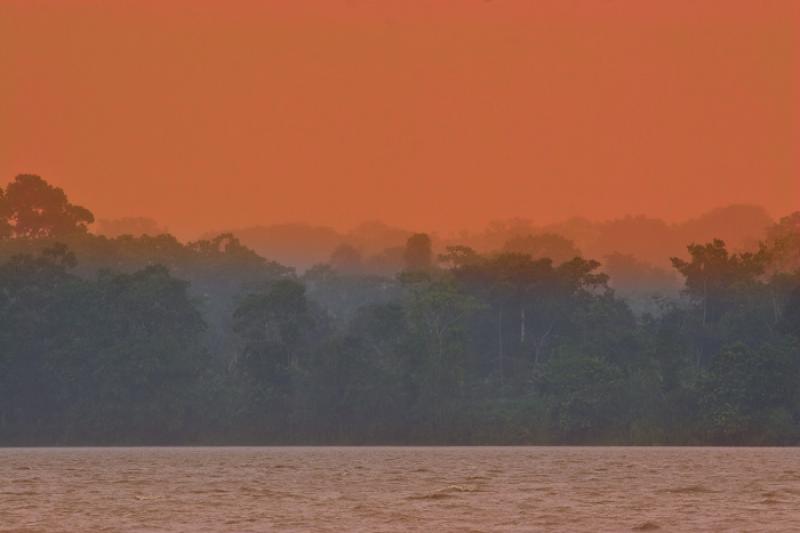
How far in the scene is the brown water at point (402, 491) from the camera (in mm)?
44031

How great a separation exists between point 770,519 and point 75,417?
263ft

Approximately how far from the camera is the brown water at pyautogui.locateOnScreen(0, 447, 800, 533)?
44031 mm

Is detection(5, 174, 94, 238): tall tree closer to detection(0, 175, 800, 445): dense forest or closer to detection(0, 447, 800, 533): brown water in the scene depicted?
detection(0, 175, 800, 445): dense forest

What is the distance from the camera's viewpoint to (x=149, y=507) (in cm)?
5109

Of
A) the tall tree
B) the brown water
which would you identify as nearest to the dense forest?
the brown water

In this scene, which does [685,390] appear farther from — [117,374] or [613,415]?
[117,374]

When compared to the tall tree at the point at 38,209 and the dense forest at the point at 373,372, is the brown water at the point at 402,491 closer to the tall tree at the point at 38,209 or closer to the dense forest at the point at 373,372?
the dense forest at the point at 373,372

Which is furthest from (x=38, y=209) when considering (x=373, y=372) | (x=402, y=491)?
(x=402, y=491)

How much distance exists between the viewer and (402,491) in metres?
61.0

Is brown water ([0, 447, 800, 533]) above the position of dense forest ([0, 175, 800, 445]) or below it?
below

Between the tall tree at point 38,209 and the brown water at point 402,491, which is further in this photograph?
the tall tree at point 38,209

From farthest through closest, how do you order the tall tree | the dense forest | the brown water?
the tall tree < the dense forest < the brown water

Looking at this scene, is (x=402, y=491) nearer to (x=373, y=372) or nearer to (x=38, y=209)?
(x=373, y=372)

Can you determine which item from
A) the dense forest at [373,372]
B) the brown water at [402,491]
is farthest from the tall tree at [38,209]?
the brown water at [402,491]
